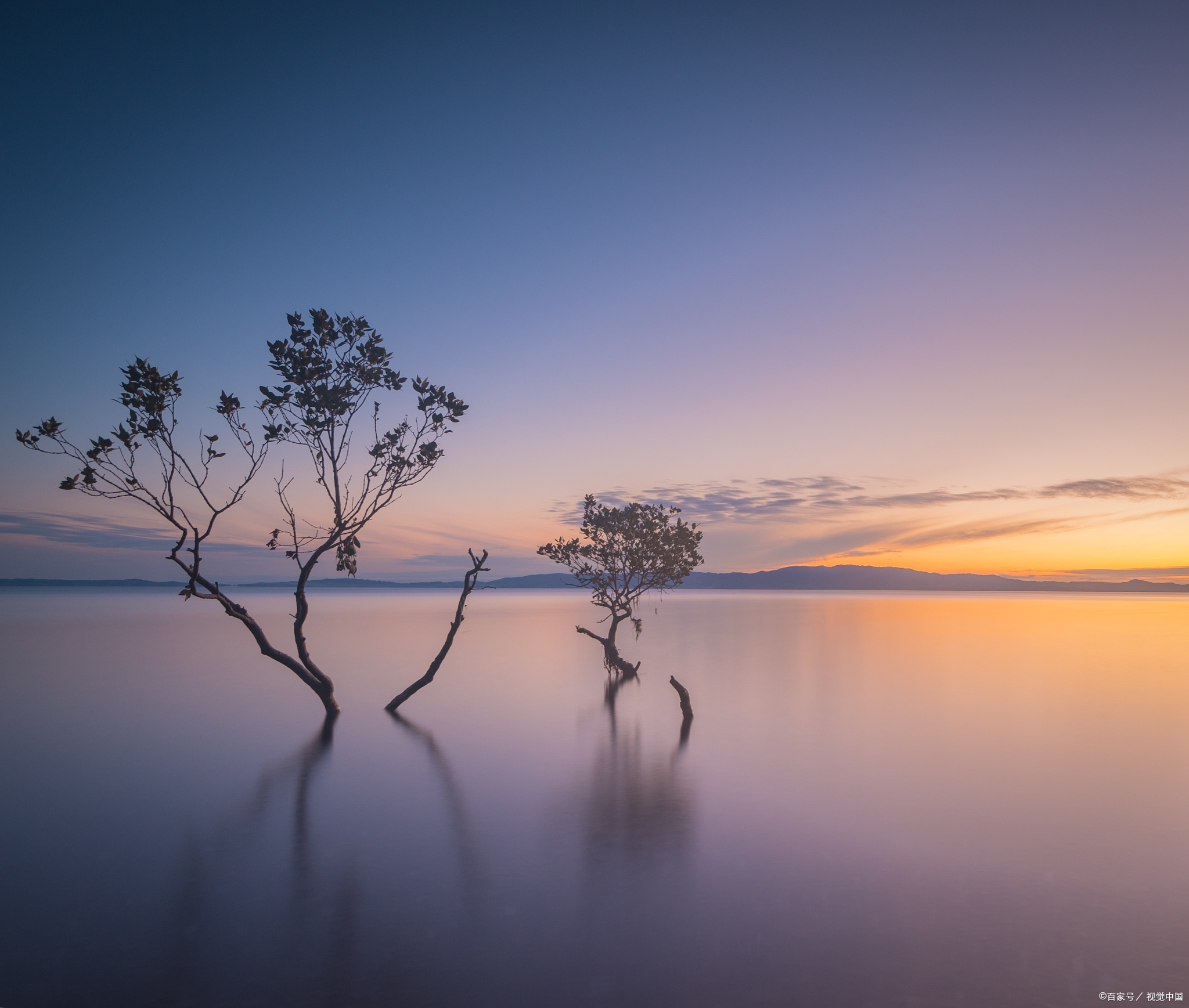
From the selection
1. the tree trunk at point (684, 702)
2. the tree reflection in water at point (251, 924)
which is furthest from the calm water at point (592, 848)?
the tree trunk at point (684, 702)

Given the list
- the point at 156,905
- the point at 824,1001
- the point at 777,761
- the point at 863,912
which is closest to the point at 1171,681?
the point at 777,761

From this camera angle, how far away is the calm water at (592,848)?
8.81m

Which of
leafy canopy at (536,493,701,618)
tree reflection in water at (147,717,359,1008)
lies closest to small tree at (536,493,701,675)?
leafy canopy at (536,493,701,618)

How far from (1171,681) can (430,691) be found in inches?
1674

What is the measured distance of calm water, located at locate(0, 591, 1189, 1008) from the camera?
881 centimetres

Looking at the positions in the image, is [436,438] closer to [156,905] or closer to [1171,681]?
[156,905]

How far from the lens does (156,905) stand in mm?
10625

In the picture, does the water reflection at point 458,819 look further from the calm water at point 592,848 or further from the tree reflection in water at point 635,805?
the tree reflection in water at point 635,805

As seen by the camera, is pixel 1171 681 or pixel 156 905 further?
pixel 1171 681

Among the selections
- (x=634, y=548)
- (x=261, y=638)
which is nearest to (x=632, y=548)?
(x=634, y=548)

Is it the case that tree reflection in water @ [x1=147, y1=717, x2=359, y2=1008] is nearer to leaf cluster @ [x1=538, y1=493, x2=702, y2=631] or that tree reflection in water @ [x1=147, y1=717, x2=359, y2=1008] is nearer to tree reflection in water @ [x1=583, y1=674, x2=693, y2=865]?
tree reflection in water @ [x1=583, y1=674, x2=693, y2=865]

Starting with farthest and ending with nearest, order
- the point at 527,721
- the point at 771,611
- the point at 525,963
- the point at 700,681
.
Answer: the point at 771,611
the point at 700,681
the point at 527,721
the point at 525,963

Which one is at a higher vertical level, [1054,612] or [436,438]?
[436,438]

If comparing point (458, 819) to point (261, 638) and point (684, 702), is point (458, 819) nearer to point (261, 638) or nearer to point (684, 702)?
point (261, 638)
